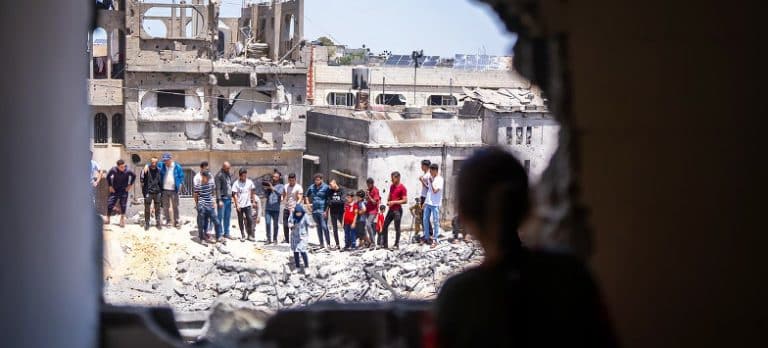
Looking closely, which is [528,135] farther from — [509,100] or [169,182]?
[169,182]

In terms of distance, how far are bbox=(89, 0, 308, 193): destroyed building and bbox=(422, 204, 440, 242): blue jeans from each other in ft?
49.9

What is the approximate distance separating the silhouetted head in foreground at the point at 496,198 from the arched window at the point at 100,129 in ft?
99.8

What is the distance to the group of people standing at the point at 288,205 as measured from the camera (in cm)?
1538

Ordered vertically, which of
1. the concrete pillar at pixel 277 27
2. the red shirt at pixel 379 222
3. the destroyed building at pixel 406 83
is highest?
the concrete pillar at pixel 277 27

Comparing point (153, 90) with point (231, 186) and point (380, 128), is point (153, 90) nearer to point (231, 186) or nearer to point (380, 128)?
point (380, 128)

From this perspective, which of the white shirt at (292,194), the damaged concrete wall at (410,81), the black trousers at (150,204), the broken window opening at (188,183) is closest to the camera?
the white shirt at (292,194)

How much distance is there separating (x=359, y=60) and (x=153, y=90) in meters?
20.7

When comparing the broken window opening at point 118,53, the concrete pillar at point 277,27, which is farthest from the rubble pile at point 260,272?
the concrete pillar at point 277,27

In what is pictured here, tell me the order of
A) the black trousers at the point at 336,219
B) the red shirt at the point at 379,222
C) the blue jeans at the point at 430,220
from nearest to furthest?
the blue jeans at the point at 430,220
the black trousers at the point at 336,219
the red shirt at the point at 379,222

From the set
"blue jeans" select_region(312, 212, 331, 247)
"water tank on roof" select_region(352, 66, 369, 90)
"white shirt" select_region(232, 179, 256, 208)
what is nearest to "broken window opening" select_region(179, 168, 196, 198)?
"water tank on roof" select_region(352, 66, 369, 90)

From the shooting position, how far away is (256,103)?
105ft

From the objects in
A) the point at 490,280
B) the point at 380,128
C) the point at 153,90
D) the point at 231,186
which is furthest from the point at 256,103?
the point at 490,280

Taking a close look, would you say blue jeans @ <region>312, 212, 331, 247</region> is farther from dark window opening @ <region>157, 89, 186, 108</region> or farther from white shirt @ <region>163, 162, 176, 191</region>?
dark window opening @ <region>157, 89, 186, 108</region>

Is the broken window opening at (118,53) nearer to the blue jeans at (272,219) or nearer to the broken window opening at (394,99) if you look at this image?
the broken window opening at (394,99)
